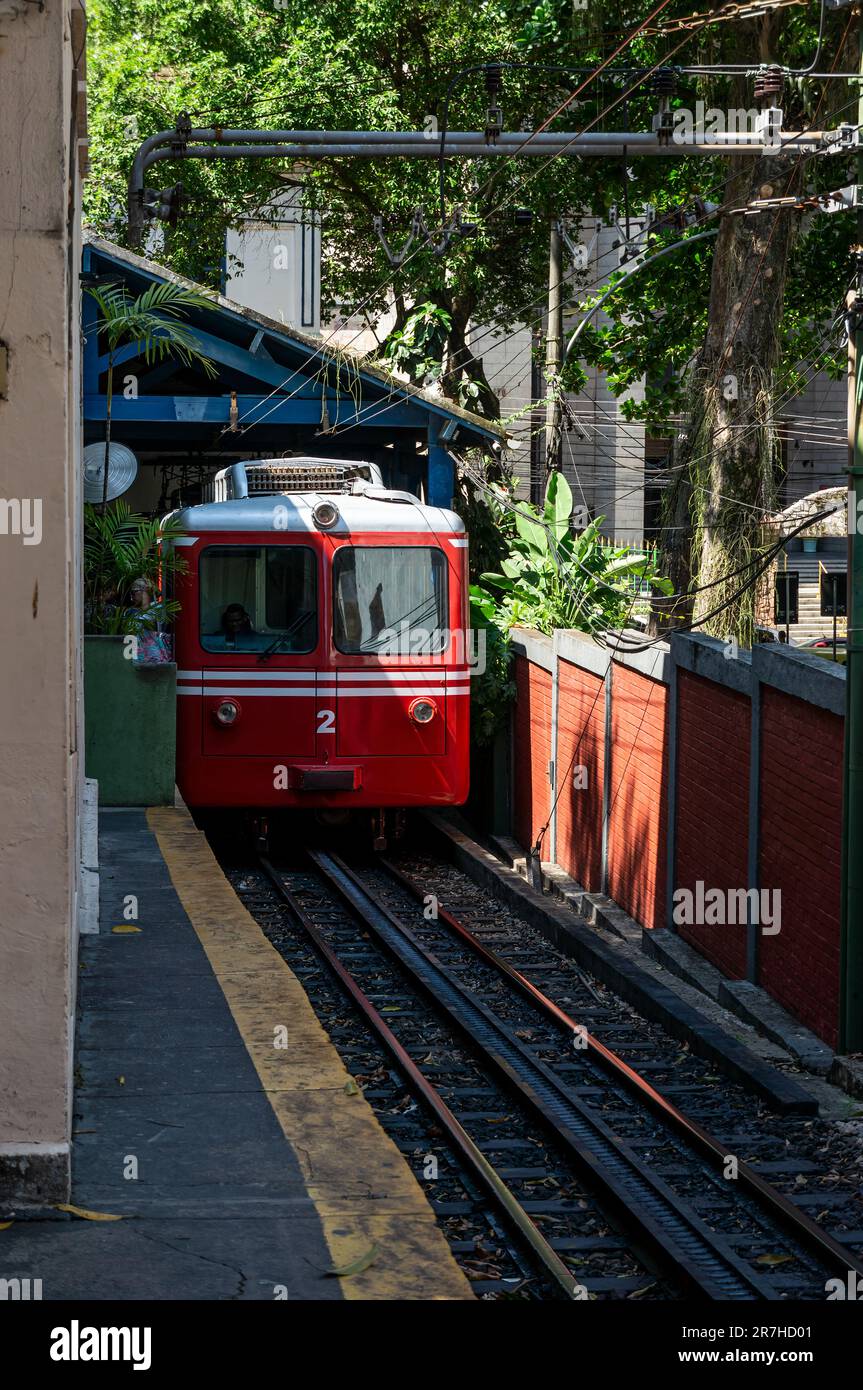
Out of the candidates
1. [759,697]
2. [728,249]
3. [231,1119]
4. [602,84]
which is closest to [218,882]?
[759,697]

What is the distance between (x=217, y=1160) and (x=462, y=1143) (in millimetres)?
2206

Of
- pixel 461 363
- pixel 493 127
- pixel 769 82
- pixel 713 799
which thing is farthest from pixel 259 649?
pixel 461 363

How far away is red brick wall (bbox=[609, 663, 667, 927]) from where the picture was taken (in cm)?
1282

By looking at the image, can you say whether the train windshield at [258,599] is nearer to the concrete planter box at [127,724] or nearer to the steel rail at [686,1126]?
the concrete planter box at [127,724]

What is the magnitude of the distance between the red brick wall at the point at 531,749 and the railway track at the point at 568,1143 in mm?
3814

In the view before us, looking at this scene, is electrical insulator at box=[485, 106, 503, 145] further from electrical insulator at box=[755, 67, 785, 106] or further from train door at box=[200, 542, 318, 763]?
train door at box=[200, 542, 318, 763]

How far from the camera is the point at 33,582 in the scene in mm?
5082

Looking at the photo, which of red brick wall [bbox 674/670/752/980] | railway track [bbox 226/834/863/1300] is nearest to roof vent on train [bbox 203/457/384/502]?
railway track [bbox 226/834/863/1300]

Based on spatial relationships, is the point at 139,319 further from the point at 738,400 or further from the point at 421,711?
the point at 738,400

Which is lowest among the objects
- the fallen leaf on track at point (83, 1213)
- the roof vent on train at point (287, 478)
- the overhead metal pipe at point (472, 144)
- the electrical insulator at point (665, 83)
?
the fallen leaf on track at point (83, 1213)

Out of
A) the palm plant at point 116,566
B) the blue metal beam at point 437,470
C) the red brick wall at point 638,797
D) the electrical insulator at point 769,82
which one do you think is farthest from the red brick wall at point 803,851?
the blue metal beam at point 437,470

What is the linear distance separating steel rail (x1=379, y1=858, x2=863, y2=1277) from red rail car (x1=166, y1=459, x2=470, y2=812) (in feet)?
8.60

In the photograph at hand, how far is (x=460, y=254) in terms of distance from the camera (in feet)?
83.8

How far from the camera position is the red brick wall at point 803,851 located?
9180mm
